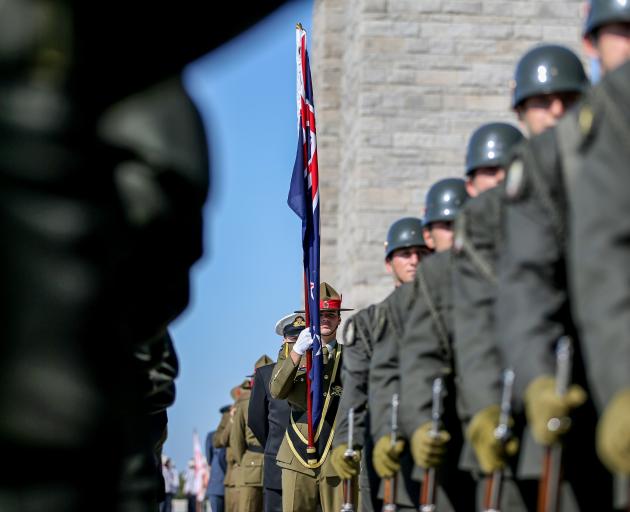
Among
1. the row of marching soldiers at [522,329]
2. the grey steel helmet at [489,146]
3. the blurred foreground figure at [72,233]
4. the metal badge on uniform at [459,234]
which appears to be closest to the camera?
the blurred foreground figure at [72,233]

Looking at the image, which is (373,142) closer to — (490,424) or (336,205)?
(336,205)

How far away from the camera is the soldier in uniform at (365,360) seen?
26.3 ft

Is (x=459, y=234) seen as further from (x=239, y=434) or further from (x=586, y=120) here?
(x=239, y=434)

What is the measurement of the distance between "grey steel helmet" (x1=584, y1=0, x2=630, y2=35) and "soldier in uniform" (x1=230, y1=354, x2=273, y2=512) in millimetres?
12154

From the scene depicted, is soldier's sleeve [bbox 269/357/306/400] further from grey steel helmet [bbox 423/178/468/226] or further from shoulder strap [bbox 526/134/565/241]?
shoulder strap [bbox 526/134/565/241]

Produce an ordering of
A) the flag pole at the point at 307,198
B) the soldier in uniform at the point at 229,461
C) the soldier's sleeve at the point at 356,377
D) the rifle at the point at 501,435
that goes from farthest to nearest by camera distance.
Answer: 1. the soldier in uniform at the point at 229,461
2. the flag pole at the point at 307,198
3. the soldier's sleeve at the point at 356,377
4. the rifle at the point at 501,435

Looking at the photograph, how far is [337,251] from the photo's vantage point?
781 inches

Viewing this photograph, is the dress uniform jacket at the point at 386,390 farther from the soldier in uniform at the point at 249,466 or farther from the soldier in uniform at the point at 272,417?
the soldier in uniform at the point at 249,466

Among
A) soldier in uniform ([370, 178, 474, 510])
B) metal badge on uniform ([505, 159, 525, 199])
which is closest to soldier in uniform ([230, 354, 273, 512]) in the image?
soldier in uniform ([370, 178, 474, 510])

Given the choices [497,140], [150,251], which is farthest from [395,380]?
[150,251]

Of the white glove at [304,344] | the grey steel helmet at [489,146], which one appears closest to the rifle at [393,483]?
the grey steel helmet at [489,146]

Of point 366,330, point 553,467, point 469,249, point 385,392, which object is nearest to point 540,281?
point 553,467

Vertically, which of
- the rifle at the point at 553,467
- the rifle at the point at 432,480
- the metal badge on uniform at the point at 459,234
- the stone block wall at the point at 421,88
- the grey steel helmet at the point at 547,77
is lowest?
the rifle at the point at 553,467

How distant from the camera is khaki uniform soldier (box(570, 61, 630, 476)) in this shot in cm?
366
